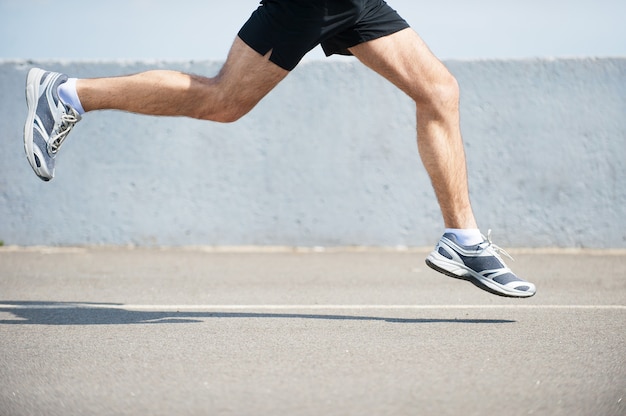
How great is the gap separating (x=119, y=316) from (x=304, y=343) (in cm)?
112

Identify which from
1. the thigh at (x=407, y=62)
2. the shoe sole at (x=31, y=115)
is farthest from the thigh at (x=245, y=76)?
the shoe sole at (x=31, y=115)

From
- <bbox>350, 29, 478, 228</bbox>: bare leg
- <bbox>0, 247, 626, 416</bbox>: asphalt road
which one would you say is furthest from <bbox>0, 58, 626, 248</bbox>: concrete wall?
<bbox>350, 29, 478, 228</bbox>: bare leg

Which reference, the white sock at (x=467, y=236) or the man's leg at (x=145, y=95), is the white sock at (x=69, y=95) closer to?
the man's leg at (x=145, y=95)

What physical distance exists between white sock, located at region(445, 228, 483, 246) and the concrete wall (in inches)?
139

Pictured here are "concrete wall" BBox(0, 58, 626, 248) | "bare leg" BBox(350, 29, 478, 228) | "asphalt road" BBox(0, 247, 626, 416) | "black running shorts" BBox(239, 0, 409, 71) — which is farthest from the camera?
"concrete wall" BBox(0, 58, 626, 248)

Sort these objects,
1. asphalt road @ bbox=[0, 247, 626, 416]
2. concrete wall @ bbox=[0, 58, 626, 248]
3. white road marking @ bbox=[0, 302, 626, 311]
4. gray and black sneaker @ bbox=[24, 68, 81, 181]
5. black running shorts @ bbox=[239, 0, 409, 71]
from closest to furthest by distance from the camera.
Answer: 1. asphalt road @ bbox=[0, 247, 626, 416]
2. black running shorts @ bbox=[239, 0, 409, 71]
3. gray and black sneaker @ bbox=[24, 68, 81, 181]
4. white road marking @ bbox=[0, 302, 626, 311]
5. concrete wall @ bbox=[0, 58, 626, 248]

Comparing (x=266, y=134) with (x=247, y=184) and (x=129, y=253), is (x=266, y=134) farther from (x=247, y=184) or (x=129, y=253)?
(x=129, y=253)

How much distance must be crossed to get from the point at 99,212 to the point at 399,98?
256cm

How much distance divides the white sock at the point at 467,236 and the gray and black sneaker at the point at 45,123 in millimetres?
1654

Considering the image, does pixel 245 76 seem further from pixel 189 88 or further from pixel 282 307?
pixel 282 307

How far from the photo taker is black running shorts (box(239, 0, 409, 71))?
150 inches

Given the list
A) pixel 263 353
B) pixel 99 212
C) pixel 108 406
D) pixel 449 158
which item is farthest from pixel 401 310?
pixel 99 212

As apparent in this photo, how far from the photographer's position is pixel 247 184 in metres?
7.68

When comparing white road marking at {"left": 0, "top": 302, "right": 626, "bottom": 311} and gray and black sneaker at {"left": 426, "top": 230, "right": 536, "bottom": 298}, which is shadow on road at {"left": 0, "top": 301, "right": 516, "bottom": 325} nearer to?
white road marking at {"left": 0, "top": 302, "right": 626, "bottom": 311}
